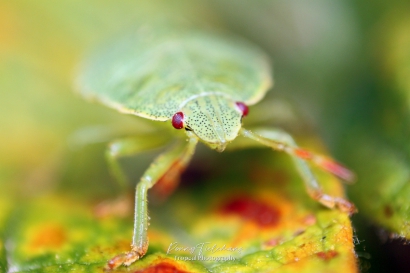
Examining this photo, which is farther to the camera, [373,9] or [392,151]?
[373,9]

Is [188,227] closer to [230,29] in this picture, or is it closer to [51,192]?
[51,192]

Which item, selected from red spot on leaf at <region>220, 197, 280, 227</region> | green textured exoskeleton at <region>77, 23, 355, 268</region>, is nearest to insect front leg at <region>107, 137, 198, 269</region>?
green textured exoskeleton at <region>77, 23, 355, 268</region>

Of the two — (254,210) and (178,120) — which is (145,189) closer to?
(178,120)

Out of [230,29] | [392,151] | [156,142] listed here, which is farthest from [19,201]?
[230,29]

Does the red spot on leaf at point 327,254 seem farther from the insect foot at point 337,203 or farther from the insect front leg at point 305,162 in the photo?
the insect front leg at point 305,162

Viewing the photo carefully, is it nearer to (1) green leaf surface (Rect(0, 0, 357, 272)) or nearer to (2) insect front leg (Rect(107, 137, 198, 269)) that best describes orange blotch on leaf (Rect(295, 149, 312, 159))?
(1) green leaf surface (Rect(0, 0, 357, 272))

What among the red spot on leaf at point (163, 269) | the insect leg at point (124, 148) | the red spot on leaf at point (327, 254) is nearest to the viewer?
the red spot on leaf at point (327, 254)

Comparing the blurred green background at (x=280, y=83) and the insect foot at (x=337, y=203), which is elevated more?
the blurred green background at (x=280, y=83)

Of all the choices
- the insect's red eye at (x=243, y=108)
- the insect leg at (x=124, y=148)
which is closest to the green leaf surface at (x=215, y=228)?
the insect leg at (x=124, y=148)
